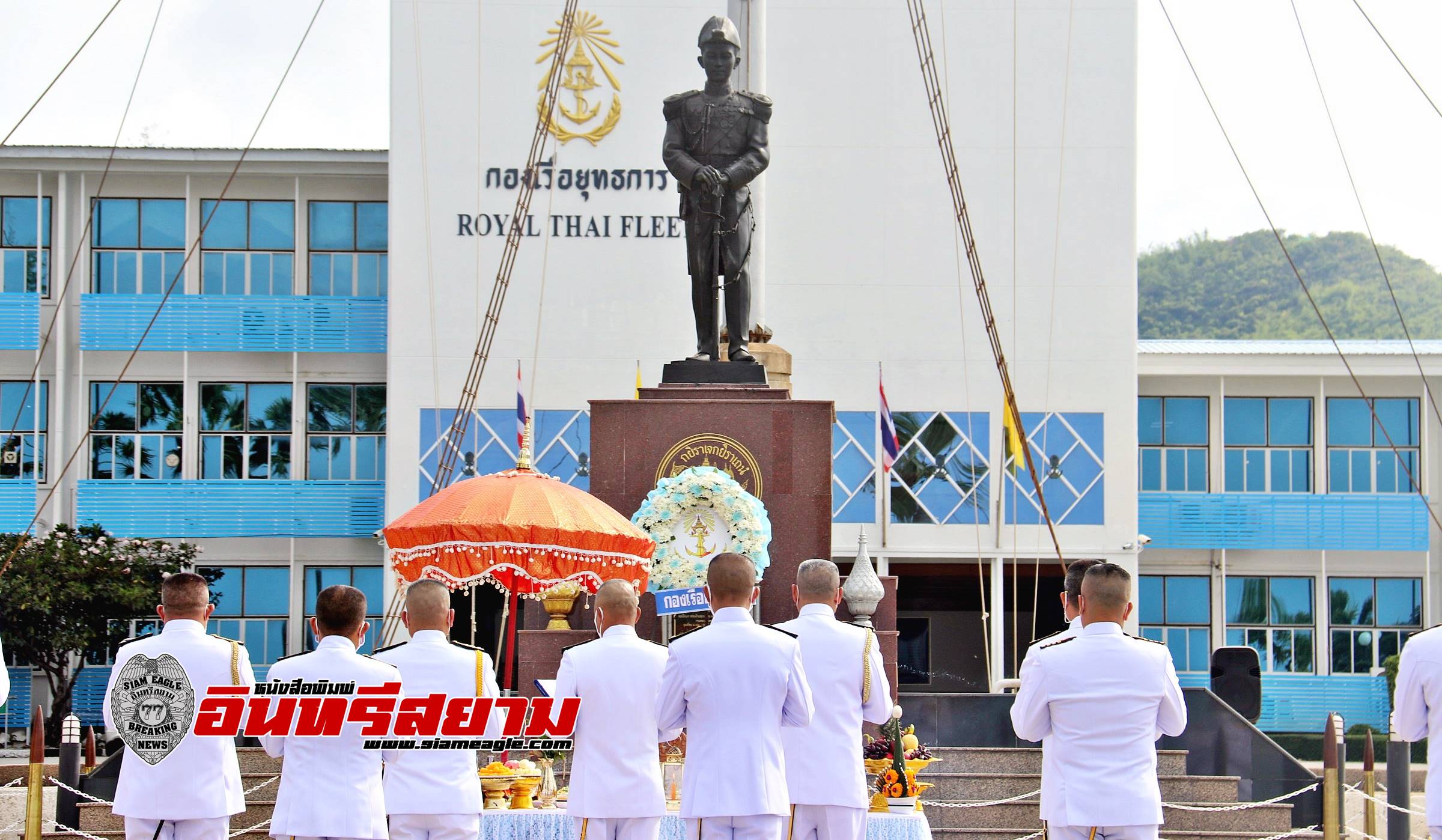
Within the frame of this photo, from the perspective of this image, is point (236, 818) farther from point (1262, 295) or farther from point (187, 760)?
point (1262, 295)

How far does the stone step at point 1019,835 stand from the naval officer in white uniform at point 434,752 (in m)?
5.73

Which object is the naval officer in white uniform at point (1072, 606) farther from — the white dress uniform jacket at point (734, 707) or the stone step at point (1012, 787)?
the stone step at point (1012, 787)

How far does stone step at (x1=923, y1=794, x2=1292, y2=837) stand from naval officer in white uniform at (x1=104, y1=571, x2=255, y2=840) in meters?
6.50

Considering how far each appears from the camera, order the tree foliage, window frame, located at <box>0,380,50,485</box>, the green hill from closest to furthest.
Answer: the tree foliage, window frame, located at <box>0,380,50,485</box>, the green hill

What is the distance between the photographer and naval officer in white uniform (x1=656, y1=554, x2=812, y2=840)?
7094 mm

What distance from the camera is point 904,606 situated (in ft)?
104

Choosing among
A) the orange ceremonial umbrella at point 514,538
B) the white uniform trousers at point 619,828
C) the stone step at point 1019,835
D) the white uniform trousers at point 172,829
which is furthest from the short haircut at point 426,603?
the stone step at point 1019,835

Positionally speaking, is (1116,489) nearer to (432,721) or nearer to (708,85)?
(708,85)

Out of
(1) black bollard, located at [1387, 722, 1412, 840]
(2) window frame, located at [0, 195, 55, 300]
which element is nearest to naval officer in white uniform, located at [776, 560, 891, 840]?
(1) black bollard, located at [1387, 722, 1412, 840]

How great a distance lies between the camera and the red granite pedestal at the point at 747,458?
13.7 metres

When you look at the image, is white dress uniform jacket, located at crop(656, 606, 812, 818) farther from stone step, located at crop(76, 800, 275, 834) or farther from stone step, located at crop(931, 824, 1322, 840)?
stone step, located at crop(76, 800, 275, 834)

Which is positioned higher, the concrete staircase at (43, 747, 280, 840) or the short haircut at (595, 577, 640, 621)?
the short haircut at (595, 577, 640, 621)

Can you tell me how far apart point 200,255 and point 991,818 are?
851 inches

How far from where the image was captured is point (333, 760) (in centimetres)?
705
